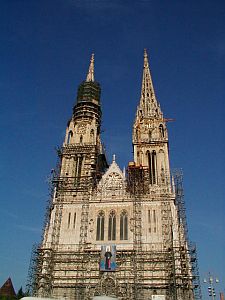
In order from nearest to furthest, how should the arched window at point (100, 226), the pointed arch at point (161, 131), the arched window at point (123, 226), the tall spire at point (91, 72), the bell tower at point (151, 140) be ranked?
the arched window at point (123, 226)
the arched window at point (100, 226)
the bell tower at point (151, 140)
the pointed arch at point (161, 131)
the tall spire at point (91, 72)

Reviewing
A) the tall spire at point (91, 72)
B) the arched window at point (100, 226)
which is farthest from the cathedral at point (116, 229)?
the tall spire at point (91, 72)

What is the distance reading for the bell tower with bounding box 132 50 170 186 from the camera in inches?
1715

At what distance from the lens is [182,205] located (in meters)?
41.1

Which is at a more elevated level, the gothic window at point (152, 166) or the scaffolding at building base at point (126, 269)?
the gothic window at point (152, 166)

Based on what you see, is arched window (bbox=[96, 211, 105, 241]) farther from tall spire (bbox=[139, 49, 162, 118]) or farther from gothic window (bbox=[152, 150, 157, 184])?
tall spire (bbox=[139, 49, 162, 118])

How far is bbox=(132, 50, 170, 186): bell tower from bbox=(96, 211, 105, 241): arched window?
8.15m

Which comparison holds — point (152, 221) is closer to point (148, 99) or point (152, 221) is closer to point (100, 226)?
point (100, 226)

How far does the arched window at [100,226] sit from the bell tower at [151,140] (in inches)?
321

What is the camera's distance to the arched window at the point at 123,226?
37.8 meters

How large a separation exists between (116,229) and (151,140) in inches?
589

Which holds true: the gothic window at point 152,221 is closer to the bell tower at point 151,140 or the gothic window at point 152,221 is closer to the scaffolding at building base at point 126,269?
the scaffolding at building base at point 126,269

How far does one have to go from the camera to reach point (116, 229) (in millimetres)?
38375

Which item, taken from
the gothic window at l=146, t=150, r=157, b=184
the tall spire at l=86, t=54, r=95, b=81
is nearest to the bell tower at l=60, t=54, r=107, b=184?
the tall spire at l=86, t=54, r=95, b=81

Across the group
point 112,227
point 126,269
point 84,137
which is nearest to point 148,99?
point 84,137
